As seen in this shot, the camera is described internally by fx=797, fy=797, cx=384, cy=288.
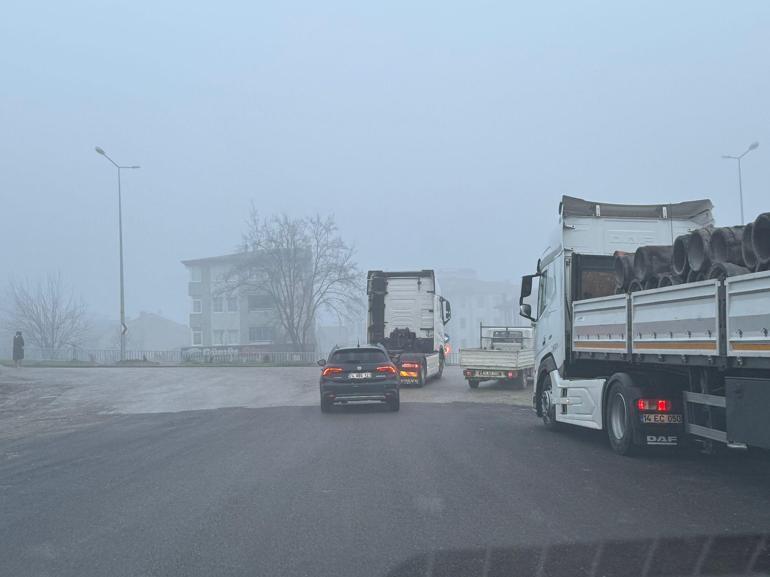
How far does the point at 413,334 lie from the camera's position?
28562 millimetres

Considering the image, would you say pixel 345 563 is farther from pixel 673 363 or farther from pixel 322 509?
pixel 673 363

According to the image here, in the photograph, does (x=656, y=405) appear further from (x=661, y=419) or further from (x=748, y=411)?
(x=748, y=411)

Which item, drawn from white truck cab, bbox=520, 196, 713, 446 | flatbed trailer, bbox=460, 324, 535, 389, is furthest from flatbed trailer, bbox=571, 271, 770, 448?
flatbed trailer, bbox=460, 324, 535, 389

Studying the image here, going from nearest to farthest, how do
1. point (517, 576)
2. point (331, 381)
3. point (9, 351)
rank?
point (517, 576), point (331, 381), point (9, 351)

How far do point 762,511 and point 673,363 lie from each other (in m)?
2.36

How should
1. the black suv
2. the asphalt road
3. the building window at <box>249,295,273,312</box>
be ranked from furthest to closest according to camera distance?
1. the building window at <box>249,295,273,312</box>
2. the black suv
3. the asphalt road

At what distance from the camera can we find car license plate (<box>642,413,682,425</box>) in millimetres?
10227

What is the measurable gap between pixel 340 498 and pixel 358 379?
9518mm

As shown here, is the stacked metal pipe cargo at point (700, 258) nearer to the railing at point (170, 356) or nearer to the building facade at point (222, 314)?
the railing at point (170, 356)

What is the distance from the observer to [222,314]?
7712cm

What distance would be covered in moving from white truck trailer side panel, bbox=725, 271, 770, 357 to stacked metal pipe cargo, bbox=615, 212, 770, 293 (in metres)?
0.27

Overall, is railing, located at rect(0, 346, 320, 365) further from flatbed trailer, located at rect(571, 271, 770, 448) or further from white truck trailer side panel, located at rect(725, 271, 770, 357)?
white truck trailer side panel, located at rect(725, 271, 770, 357)

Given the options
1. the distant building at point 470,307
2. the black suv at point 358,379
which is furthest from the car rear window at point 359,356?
the distant building at point 470,307

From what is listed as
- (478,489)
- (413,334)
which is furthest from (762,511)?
(413,334)
